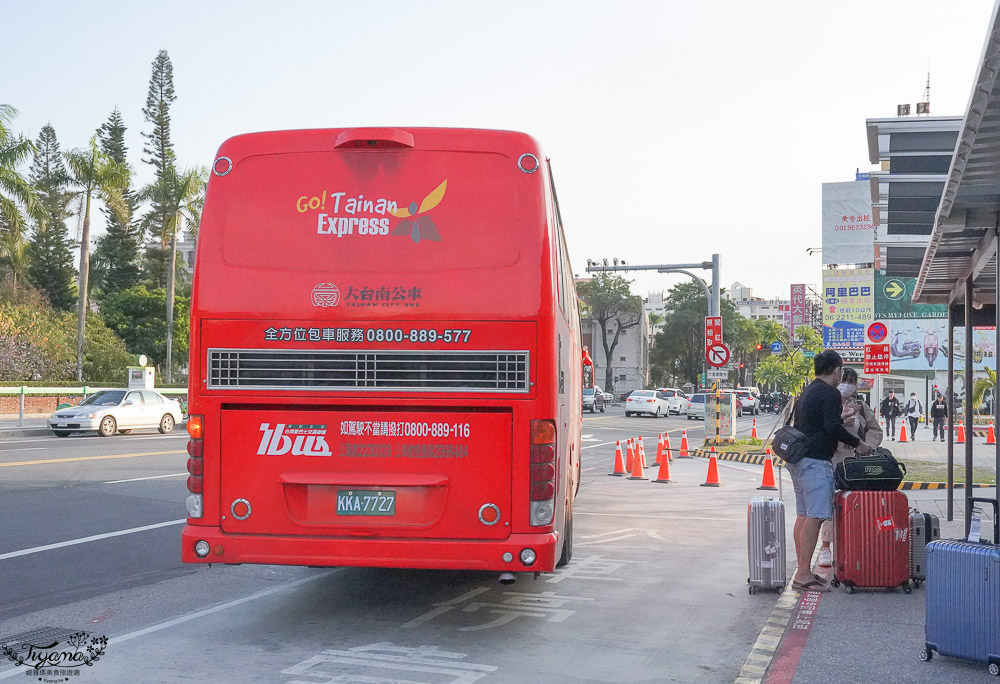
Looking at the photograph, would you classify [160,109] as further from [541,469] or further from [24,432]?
[541,469]

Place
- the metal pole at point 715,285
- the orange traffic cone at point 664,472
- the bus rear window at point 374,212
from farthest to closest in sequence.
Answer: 1. the metal pole at point 715,285
2. the orange traffic cone at point 664,472
3. the bus rear window at point 374,212

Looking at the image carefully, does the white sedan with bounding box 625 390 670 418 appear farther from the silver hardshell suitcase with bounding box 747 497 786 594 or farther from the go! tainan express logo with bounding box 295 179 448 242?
the go! tainan express logo with bounding box 295 179 448 242

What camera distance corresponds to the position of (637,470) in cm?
1958

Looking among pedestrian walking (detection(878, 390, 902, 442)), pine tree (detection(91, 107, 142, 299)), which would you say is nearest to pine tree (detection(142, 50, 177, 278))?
pine tree (detection(91, 107, 142, 299))

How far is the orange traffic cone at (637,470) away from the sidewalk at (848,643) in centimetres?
1125

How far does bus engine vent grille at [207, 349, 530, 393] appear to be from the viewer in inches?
259

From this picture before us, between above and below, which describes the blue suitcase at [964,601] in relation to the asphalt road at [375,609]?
above

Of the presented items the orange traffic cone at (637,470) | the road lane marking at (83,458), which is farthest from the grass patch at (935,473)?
the road lane marking at (83,458)

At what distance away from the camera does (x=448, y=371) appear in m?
6.58

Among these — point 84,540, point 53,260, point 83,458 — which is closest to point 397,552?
point 84,540

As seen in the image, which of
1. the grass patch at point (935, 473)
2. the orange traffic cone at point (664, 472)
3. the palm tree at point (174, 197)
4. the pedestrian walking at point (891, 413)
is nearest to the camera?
the orange traffic cone at point (664, 472)

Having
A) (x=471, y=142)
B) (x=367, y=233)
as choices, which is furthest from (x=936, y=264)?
(x=367, y=233)

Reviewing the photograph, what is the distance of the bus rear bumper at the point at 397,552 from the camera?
21.3 feet

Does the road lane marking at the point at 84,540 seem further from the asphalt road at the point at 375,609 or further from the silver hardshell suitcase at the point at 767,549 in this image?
the silver hardshell suitcase at the point at 767,549
